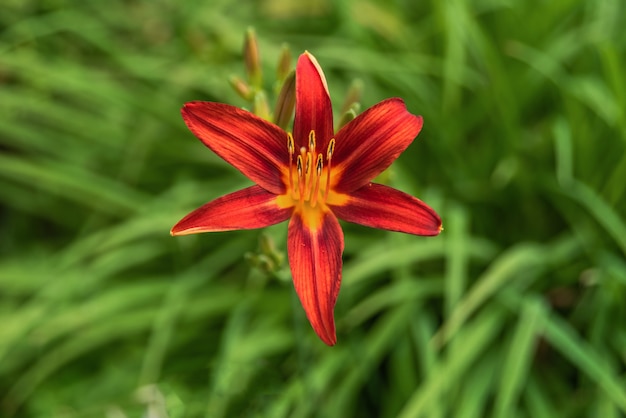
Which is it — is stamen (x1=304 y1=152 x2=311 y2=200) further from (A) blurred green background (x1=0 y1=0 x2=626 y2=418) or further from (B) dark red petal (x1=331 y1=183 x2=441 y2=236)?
(A) blurred green background (x1=0 y1=0 x2=626 y2=418)

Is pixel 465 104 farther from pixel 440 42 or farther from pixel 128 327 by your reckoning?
pixel 128 327

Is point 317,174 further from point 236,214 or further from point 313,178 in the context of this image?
point 236,214

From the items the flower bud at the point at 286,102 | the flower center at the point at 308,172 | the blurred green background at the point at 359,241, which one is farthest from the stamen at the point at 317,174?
the blurred green background at the point at 359,241

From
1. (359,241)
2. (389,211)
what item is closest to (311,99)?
(389,211)

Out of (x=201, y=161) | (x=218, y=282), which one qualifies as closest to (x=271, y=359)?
(x=218, y=282)

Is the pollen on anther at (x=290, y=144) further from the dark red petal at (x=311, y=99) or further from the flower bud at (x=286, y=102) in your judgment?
the flower bud at (x=286, y=102)

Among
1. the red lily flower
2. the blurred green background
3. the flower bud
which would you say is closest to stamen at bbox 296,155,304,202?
the red lily flower
